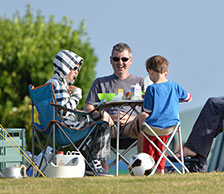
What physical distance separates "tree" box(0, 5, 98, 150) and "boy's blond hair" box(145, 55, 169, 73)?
7239mm

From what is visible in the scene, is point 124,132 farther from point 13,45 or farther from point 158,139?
point 13,45

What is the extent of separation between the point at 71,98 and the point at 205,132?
1316 mm

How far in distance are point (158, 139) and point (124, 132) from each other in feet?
1.72

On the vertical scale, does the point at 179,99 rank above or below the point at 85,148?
above

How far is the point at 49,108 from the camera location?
4.70 m

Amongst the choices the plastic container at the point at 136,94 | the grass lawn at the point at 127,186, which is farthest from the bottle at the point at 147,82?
the grass lawn at the point at 127,186

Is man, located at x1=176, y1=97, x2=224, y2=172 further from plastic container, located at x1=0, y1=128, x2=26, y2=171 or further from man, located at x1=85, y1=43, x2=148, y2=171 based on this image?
plastic container, located at x1=0, y1=128, x2=26, y2=171

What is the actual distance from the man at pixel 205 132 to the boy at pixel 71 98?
82 centimetres

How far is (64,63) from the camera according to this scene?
193 inches

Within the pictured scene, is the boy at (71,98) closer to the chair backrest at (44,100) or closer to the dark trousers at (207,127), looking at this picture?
the chair backrest at (44,100)

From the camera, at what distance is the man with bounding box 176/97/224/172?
5062 millimetres

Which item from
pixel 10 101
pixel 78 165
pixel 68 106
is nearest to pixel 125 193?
pixel 78 165

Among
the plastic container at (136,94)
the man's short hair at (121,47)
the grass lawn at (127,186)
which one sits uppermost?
the man's short hair at (121,47)

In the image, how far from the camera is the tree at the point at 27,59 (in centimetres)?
1189
